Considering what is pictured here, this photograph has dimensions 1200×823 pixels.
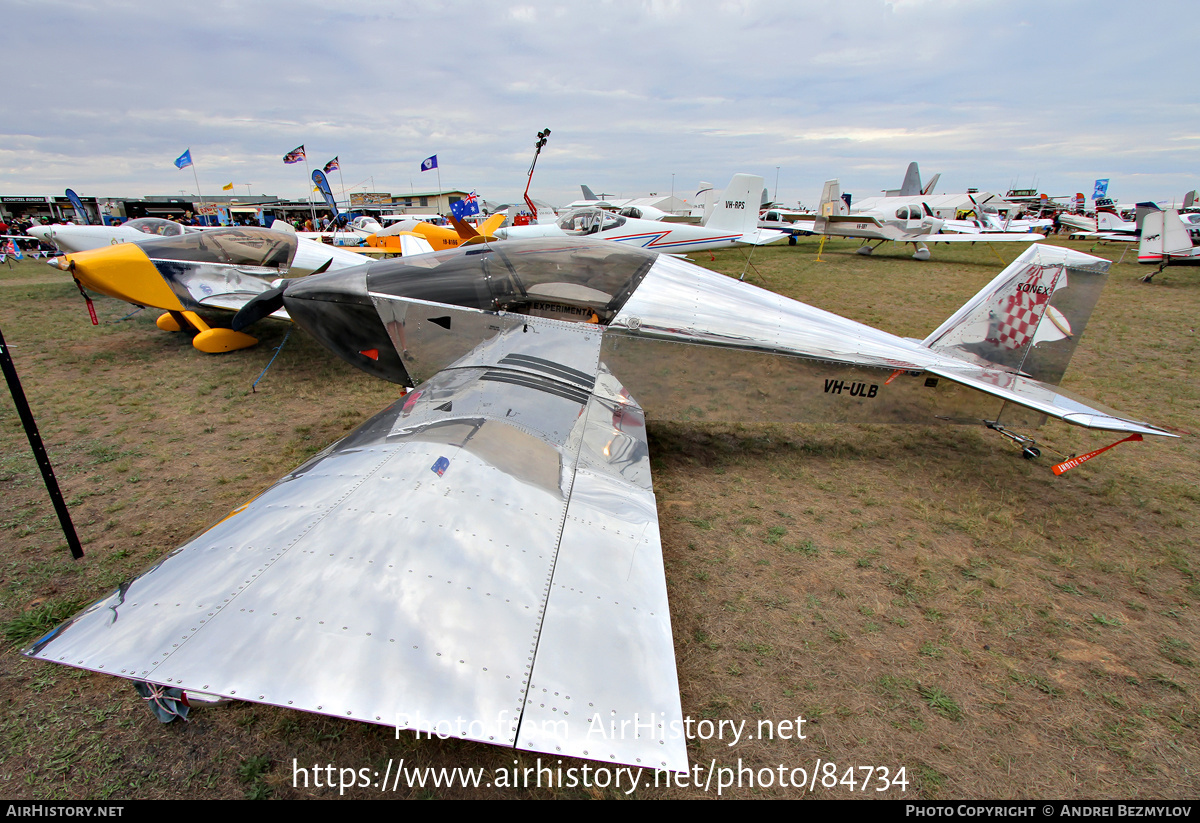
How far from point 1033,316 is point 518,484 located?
14.4 ft

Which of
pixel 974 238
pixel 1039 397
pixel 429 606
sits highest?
pixel 974 238

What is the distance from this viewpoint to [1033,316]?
13.5ft

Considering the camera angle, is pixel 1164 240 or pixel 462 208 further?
pixel 462 208

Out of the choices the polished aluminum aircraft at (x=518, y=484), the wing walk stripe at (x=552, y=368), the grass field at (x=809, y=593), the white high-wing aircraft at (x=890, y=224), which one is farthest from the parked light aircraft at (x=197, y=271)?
the white high-wing aircraft at (x=890, y=224)

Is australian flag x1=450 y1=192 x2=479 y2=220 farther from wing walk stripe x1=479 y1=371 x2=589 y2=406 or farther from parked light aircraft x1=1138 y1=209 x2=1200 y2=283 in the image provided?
parked light aircraft x1=1138 y1=209 x2=1200 y2=283

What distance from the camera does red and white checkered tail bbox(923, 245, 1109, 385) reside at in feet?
13.1

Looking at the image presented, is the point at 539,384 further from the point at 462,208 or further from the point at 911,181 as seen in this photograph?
the point at 911,181

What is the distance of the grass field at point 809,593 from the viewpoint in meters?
2.09

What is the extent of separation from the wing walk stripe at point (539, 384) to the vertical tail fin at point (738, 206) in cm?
1540

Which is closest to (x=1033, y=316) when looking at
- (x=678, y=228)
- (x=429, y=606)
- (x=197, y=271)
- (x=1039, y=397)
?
(x=1039, y=397)

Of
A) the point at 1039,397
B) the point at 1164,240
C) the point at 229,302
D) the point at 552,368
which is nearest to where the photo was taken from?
the point at 1039,397

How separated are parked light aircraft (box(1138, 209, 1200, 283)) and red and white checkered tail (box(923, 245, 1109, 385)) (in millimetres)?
15604
